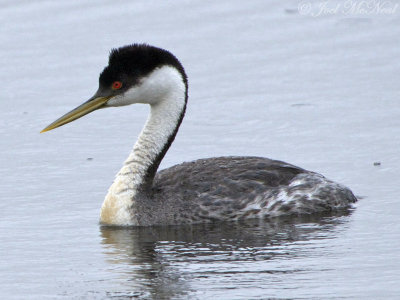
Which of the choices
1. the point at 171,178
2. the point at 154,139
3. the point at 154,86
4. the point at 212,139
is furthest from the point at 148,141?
the point at 212,139

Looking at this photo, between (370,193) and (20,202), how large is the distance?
144 inches

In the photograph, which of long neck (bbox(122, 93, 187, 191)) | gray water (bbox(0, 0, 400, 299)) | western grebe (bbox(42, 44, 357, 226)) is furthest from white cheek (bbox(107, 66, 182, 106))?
gray water (bbox(0, 0, 400, 299))

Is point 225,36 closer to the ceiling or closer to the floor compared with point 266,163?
closer to the ceiling

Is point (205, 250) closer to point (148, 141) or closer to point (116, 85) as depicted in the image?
point (148, 141)

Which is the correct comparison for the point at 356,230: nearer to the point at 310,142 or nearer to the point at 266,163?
the point at 266,163

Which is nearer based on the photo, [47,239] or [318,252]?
Result: [318,252]

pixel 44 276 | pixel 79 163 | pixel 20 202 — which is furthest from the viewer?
pixel 79 163

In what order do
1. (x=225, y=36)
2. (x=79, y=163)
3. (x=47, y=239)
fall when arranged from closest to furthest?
(x=47, y=239) < (x=79, y=163) < (x=225, y=36)

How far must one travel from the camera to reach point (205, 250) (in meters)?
11.4

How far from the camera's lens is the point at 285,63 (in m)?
18.0

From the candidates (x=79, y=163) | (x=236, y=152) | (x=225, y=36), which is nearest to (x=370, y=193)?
(x=236, y=152)

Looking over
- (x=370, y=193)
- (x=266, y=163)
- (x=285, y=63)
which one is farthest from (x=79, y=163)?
(x=285, y=63)

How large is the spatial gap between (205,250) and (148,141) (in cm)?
187

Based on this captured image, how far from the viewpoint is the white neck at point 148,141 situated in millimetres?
12516
